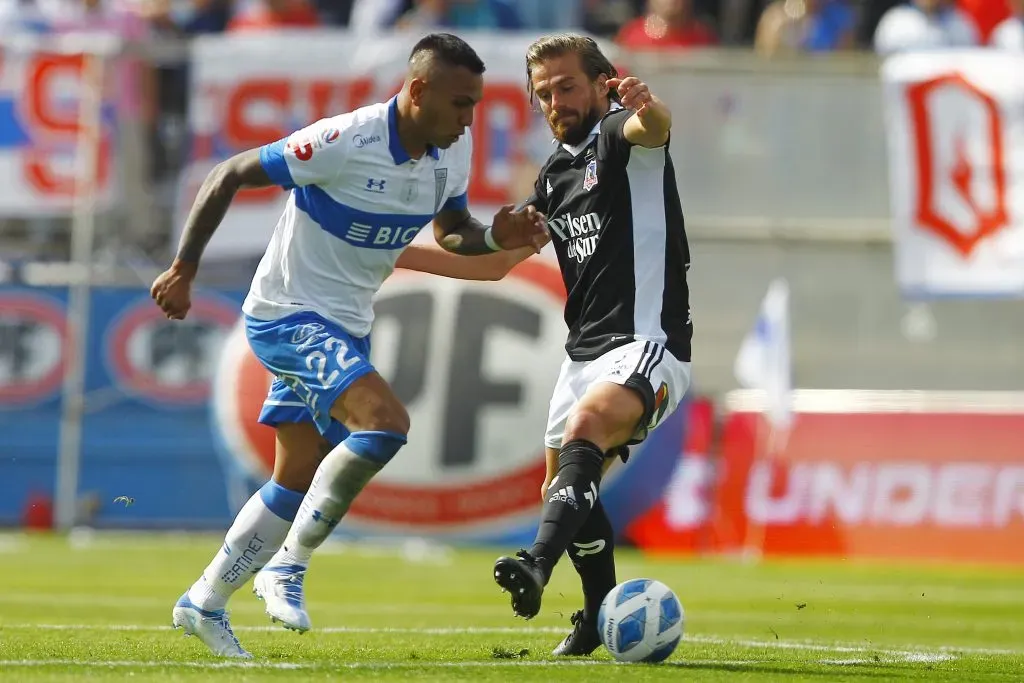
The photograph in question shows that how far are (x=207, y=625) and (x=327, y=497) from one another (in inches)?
28.8

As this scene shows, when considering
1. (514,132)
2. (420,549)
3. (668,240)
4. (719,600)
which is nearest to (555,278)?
(514,132)

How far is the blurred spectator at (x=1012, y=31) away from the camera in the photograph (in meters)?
17.7

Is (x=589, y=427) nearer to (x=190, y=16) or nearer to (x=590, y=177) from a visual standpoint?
(x=590, y=177)

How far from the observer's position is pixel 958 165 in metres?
16.6

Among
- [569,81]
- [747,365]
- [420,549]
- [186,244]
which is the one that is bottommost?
[420,549]

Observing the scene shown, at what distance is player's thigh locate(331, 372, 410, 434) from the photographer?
22.7ft

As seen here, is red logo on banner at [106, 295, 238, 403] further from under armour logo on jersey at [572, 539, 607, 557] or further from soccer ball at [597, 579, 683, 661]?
soccer ball at [597, 579, 683, 661]

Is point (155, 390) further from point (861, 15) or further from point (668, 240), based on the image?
point (668, 240)

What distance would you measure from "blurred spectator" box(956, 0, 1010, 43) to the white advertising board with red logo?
1.61 metres

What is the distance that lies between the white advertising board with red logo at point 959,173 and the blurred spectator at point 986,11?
1.61 m

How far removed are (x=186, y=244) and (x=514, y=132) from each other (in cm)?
995

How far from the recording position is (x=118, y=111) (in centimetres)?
1688

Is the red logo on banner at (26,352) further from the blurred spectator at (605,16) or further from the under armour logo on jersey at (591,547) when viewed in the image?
the under armour logo on jersey at (591,547)

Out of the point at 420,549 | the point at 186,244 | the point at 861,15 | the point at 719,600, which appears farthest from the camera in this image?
the point at 861,15
